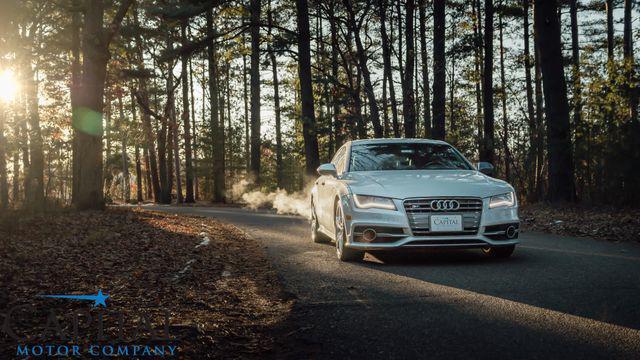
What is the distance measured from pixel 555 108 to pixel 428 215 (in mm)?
10934

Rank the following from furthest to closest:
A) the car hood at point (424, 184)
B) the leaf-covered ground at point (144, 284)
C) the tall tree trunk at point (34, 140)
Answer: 1. the tall tree trunk at point (34, 140)
2. the car hood at point (424, 184)
3. the leaf-covered ground at point (144, 284)

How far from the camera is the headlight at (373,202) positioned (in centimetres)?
692

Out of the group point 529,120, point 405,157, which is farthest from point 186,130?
point 405,157

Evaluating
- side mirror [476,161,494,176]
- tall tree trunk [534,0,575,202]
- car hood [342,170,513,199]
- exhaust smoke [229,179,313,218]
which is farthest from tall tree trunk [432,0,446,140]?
car hood [342,170,513,199]

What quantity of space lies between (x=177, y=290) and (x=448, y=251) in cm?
403

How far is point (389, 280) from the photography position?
5.94 metres

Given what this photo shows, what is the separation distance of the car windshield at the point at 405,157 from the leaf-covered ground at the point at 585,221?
10.8 feet

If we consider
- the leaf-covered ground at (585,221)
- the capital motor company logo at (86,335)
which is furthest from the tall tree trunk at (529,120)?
the capital motor company logo at (86,335)

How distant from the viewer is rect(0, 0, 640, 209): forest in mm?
16172

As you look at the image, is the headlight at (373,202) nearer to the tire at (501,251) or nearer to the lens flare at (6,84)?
the tire at (501,251)

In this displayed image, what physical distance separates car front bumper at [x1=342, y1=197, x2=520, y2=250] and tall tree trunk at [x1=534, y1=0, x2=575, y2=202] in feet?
32.4

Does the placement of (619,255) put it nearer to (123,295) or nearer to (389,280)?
Result: (389,280)

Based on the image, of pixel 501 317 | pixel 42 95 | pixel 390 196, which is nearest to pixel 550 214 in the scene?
pixel 390 196

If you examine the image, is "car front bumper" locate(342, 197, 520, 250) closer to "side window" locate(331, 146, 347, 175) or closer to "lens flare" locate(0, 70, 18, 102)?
"side window" locate(331, 146, 347, 175)
